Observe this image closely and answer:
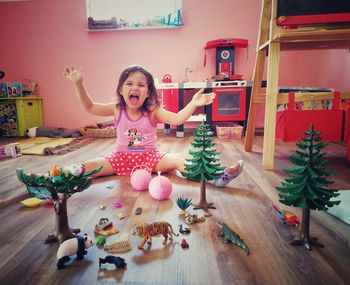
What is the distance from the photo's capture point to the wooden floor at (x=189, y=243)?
0.56 m

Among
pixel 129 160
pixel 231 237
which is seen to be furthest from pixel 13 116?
pixel 231 237

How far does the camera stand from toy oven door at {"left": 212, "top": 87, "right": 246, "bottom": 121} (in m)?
2.57

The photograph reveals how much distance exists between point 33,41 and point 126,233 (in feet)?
10.4

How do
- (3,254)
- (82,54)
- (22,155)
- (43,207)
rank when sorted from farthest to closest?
(82,54) < (22,155) < (43,207) < (3,254)

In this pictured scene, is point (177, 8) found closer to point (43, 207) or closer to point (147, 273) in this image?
point (43, 207)

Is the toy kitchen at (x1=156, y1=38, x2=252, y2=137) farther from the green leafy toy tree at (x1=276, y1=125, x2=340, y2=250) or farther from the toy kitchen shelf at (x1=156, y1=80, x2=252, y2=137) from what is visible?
the green leafy toy tree at (x1=276, y1=125, x2=340, y2=250)

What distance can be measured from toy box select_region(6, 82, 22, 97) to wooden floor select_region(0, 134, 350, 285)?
2133 mm

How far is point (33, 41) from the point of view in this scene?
10.3ft

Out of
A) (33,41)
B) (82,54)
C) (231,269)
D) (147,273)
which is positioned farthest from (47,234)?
(33,41)

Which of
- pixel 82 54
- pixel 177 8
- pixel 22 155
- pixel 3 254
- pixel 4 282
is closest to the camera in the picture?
pixel 4 282

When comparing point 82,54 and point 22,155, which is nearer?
point 22,155

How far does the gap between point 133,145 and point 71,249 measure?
2.63 feet

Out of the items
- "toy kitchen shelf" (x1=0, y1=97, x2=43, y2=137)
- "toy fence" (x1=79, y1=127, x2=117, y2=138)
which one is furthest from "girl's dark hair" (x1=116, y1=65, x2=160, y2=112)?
"toy kitchen shelf" (x1=0, y1=97, x2=43, y2=137)

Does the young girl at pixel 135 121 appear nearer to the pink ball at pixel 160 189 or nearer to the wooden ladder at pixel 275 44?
the pink ball at pixel 160 189
